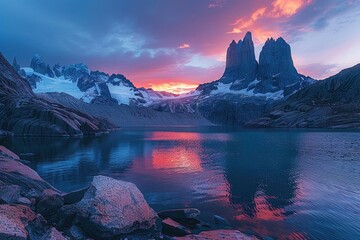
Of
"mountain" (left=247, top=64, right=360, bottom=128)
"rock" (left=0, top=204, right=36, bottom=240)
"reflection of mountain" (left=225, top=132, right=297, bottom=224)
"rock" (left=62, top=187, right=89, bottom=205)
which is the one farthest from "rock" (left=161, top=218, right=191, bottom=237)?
"mountain" (left=247, top=64, right=360, bottom=128)

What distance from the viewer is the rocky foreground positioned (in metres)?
12.0

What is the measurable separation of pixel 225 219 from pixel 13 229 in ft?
39.6

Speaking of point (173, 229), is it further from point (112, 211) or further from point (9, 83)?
point (9, 83)

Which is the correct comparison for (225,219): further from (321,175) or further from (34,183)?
(321,175)

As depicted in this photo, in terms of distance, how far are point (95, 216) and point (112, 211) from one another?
Answer: 0.83 meters

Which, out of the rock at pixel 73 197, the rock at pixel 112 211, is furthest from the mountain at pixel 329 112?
the rock at pixel 73 197

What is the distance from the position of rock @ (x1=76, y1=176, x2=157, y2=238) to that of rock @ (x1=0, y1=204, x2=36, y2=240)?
7.82 feet

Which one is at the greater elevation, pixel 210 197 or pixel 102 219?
pixel 102 219

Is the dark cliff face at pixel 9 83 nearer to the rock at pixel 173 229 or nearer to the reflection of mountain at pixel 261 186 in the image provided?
the reflection of mountain at pixel 261 186

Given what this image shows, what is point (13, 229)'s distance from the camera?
9.89 metres

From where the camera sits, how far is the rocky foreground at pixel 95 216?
1204 centimetres

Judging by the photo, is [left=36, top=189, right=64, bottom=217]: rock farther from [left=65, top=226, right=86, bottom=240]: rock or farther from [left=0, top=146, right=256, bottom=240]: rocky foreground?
[left=65, top=226, right=86, bottom=240]: rock

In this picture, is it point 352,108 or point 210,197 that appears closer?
point 210,197

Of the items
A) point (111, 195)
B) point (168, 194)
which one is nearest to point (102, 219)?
point (111, 195)
